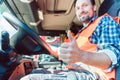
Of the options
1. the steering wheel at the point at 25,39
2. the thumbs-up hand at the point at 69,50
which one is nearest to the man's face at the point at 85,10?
the steering wheel at the point at 25,39

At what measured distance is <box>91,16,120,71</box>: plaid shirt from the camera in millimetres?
1216

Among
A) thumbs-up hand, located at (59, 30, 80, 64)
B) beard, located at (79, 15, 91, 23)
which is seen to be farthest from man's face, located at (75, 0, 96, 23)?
thumbs-up hand, located at (59, 30, 80, 64)

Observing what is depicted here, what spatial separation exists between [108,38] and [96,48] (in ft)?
0.28

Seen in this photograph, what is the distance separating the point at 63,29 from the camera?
289cm

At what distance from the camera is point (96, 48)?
1377 mm

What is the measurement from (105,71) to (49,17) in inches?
56.7

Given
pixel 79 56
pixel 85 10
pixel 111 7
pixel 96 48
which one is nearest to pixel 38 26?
pixel 85 10

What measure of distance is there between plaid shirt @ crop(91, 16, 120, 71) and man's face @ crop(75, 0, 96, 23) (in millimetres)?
336

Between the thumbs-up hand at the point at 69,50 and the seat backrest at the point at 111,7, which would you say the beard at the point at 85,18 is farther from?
the thumbs-up hand at the point at 69,50

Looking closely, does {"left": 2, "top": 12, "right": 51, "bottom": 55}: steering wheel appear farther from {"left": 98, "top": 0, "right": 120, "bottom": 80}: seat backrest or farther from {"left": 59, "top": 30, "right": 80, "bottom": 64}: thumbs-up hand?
{"left": 98, "top": 0, "right": 120, "bottom": 80}: seat backrest

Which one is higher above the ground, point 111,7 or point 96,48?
point 111,7

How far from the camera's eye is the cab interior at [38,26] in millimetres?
1230

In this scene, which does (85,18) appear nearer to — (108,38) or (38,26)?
(108,38)

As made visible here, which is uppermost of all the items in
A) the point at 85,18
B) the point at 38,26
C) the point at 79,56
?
the point at 38,26
